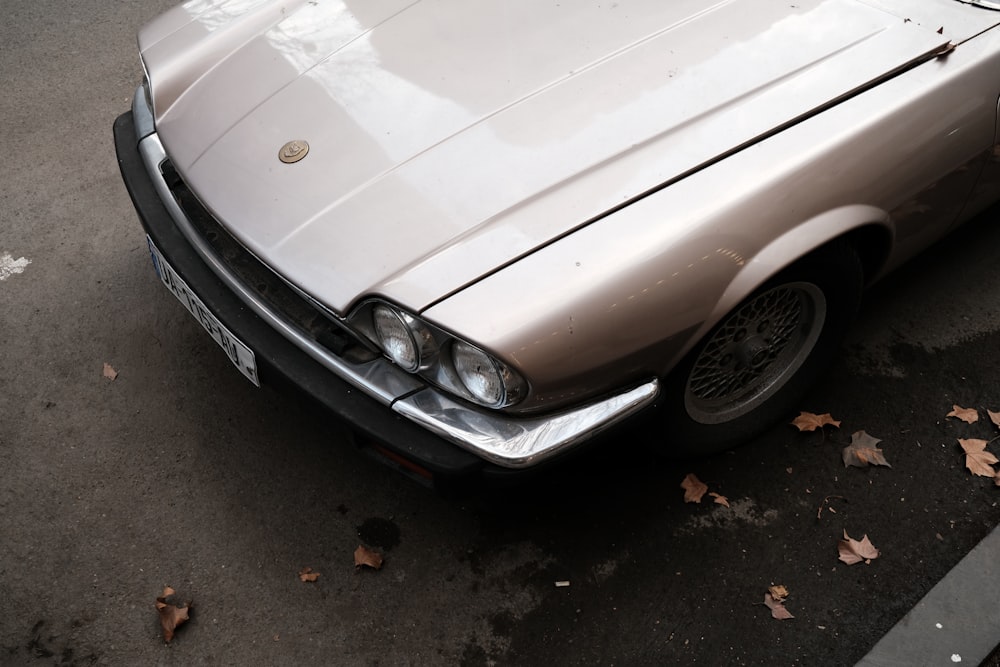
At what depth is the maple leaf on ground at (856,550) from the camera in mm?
2418

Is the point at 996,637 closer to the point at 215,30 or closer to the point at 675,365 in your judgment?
the point at 675,365

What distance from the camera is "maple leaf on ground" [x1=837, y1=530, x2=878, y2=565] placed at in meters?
2.42

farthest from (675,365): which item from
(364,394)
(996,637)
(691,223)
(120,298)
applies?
(120,298)

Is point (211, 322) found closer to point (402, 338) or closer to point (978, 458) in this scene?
point (402, 338)

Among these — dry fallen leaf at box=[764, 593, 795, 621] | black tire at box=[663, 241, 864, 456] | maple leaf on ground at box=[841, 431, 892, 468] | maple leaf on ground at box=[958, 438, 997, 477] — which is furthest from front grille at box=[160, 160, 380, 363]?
maple leaf on ground at box=[958, 438, 997, 477]

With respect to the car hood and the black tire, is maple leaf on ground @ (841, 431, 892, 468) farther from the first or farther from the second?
the car hood

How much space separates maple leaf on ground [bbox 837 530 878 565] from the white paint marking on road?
2.97m

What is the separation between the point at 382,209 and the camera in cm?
205

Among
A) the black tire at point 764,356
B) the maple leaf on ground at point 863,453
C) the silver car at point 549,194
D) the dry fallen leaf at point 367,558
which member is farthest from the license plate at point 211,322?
the maple leaf on ground at point 863,453

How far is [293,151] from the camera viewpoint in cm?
223

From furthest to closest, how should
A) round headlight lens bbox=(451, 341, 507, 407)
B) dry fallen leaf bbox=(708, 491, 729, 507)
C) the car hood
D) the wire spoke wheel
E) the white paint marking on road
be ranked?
1. the white paint marking on road
2. dry fallen leaf bbox=(708, 491, 729, 507)
3. the wire spoke wheel
4. the car hood
5. round headlight lens bbox=(451, 341, 507, 407)

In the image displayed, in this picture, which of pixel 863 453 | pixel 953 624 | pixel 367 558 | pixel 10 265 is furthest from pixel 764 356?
pixel 10 265

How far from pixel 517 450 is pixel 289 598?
0.88 m

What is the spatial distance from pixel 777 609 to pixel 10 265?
2910mm
